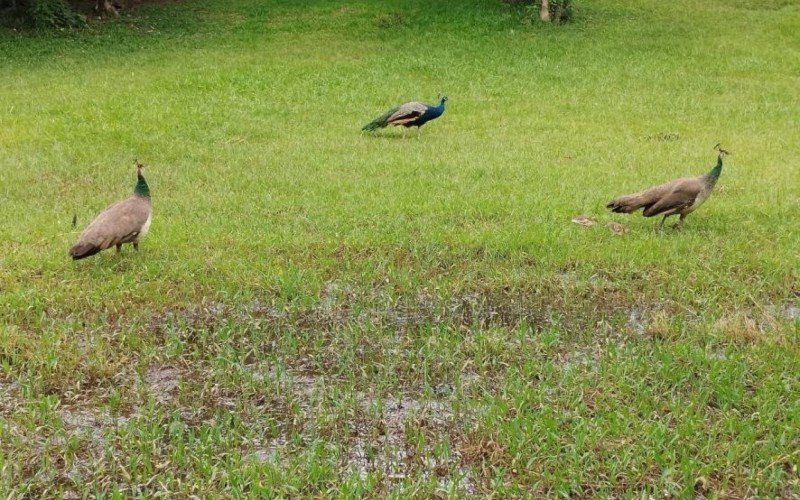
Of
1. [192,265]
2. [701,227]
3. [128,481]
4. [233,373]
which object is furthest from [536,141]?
[128,481]

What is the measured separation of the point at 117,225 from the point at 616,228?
519cm

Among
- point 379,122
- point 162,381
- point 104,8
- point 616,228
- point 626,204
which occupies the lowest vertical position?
point 379,122

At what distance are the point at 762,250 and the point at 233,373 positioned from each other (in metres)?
5.47

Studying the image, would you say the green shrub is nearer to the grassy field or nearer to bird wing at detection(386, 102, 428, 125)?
the grassy field

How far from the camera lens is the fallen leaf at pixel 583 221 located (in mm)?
9094

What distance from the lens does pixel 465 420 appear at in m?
5.12

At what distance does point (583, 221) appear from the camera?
916cm

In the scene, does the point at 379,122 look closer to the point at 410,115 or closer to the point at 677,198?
the point at 410,115

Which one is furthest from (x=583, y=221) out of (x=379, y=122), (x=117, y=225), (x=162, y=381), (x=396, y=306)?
(x=379, y=122)

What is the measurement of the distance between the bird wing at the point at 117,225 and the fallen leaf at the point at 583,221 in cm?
459

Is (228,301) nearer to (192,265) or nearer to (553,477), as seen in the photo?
(192,265)

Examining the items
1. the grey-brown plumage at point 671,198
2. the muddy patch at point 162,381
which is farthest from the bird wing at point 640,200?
the muddy patch at point 162,381

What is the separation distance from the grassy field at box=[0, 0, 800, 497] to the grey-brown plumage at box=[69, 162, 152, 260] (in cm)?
34

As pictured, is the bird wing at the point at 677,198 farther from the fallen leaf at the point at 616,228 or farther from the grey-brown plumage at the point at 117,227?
the grey-brown plumage at the point at 117,227
